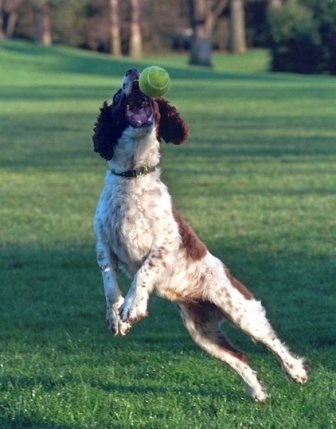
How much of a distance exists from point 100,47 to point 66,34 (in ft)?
7.65

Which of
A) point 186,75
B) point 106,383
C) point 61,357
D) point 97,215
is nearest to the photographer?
point 97,215

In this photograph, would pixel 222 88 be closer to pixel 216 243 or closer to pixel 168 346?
pixel 216 243

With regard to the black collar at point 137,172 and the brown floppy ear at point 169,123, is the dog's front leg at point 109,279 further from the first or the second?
the brown floppy ear at point 169,123

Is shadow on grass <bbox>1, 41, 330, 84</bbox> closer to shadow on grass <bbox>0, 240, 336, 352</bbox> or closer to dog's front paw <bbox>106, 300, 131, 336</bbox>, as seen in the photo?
shadow on grass <bbox>0, 240, 336, 352</bbox>

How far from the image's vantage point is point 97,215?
19.8 ft

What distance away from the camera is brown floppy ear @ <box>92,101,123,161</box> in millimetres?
6000

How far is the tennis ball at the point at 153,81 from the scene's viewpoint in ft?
18.5

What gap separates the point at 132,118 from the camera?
233 inches

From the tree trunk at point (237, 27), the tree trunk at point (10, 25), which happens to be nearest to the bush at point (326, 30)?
the tree trunk at point (237, 27)

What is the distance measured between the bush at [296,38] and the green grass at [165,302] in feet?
91.5

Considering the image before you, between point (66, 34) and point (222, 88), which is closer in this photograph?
point (222, 88)

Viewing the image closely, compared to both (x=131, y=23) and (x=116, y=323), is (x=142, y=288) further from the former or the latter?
(x=131, y=23)

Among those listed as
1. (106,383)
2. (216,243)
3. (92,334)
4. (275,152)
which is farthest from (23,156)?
(106,383)

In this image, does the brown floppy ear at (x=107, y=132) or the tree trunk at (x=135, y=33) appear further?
the tree trunk at (x=135, y=33)
